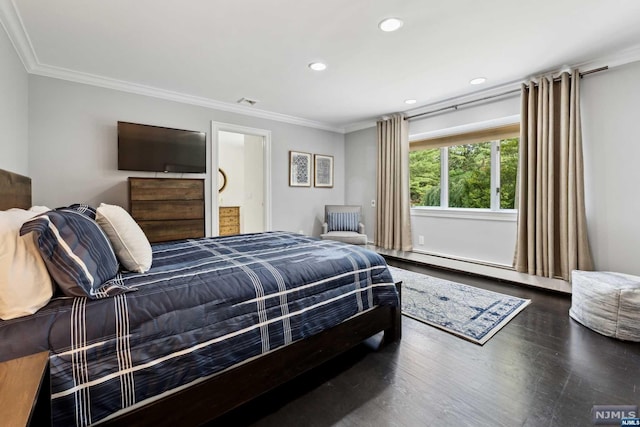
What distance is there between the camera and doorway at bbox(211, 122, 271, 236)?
4.03 metres

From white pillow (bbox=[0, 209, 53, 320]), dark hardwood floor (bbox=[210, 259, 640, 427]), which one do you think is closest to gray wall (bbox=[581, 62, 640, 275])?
dark hardwood floor (bbox=[210, 259, 640, 427])

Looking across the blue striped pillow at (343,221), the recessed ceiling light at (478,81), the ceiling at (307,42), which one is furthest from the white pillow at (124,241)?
the recessed ceiling light at (478,81)

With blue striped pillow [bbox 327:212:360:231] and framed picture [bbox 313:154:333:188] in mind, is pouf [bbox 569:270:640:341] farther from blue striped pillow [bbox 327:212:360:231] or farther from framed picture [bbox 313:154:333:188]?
framed picture [bbox 313:154:333:188]

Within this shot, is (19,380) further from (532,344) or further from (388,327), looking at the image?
(532,344)

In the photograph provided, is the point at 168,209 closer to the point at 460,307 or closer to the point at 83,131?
the point at 83,131

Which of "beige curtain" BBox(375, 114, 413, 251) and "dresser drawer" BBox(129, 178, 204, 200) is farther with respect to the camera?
"beige curtain" BBox(375, 114, 413, 251)

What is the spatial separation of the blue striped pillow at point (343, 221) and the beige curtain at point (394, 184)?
1.36 feet

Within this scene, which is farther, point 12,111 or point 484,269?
point 484,269

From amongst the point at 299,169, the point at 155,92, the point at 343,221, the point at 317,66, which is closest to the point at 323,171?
the point at 299,169

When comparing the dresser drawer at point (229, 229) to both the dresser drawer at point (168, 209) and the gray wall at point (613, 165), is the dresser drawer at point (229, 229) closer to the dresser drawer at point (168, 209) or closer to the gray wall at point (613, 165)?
the dresser drawer at point (168, 209)

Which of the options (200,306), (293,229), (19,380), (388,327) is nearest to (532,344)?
(388,327)

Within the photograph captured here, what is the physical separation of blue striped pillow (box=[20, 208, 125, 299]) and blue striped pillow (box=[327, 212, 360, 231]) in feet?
12.7

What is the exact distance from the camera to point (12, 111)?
2354 millimetres

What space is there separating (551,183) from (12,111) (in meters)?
5.11
